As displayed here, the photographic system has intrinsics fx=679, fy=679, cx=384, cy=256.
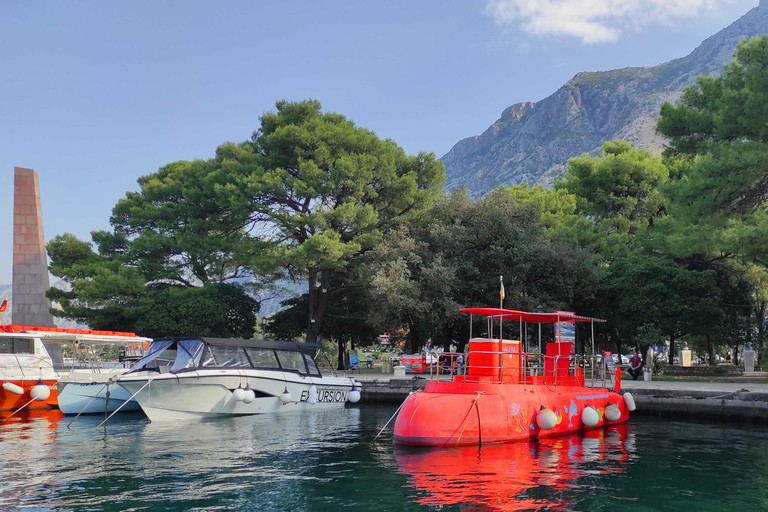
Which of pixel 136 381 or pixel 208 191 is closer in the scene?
pixel 136 381

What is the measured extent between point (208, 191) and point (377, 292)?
1677cm

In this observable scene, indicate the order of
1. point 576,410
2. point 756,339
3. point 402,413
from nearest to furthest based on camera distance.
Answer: point 402,413, point 576,410, point 756,339

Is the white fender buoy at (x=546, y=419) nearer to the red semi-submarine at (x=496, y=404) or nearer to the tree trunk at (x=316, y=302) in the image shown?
the red semi-submarine at (x=496, y=404)

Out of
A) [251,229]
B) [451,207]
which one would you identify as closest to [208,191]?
[251,229]

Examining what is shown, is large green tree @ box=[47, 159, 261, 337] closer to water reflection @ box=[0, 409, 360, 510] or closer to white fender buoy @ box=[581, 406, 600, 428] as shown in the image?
water reflection @ box=[0, 409, 360, 510]

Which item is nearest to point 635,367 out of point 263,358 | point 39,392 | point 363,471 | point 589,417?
point 589,417

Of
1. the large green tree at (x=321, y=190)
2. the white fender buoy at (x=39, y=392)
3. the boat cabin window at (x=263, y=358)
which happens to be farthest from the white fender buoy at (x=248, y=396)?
the large green tree at (x=321, y=190)

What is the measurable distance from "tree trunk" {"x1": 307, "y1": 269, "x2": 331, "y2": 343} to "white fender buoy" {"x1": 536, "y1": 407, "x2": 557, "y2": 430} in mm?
24658

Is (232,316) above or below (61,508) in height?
above

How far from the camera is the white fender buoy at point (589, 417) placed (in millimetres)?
17984

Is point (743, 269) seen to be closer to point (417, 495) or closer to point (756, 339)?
point (756, 339)

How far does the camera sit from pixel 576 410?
18.0m

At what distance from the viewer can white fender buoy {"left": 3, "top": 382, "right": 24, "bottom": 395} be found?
24125 mm

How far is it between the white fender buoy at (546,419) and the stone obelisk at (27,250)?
34114 millimetres
